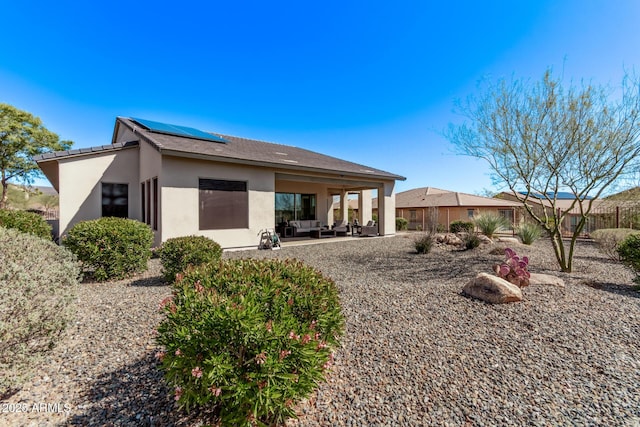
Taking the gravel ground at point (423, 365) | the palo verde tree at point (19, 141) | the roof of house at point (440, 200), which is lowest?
the gravel ground at point (423, 365)

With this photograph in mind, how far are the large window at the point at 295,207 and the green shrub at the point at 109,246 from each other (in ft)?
31.1

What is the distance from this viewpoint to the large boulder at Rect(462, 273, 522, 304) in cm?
437

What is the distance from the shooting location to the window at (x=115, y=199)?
403 inches

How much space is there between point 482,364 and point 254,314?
2.59 meters

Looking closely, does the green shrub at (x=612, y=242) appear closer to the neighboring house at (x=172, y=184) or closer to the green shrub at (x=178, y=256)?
the neighboring house at (x=172, y=184)

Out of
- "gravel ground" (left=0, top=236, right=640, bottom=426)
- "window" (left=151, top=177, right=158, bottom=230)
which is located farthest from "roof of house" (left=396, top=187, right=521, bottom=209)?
"window" (left=151, top=177, right=158, bottom=230)

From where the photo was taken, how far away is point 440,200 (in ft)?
90.0

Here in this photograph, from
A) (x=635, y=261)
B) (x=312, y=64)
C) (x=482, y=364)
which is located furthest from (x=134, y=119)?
(x=635, y=261)

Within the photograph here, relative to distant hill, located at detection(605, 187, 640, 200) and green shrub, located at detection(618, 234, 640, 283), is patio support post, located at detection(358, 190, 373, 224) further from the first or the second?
green shrub, located at detection(618, 234, 640, 283)

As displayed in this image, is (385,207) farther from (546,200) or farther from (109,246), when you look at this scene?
(546,200)

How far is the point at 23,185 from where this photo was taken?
1112 inches

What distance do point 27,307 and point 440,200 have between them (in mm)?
29448

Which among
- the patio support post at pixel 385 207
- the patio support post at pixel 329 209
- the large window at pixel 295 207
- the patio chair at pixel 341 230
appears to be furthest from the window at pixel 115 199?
the patio support post at pixel 385 207

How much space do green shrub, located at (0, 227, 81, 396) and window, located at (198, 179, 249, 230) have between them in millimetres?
6657
